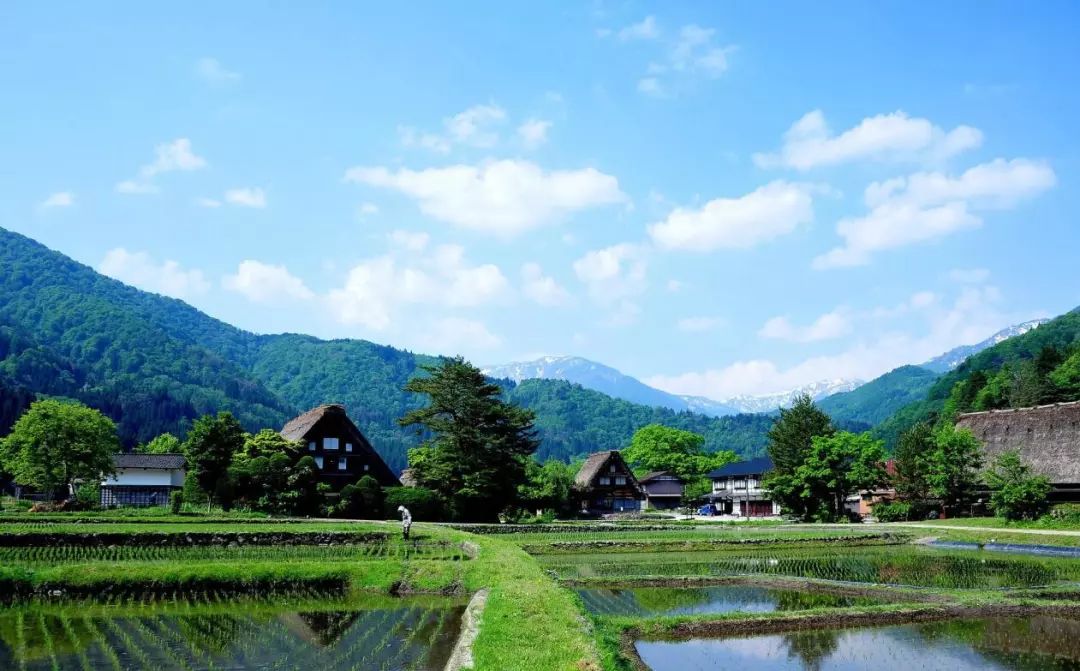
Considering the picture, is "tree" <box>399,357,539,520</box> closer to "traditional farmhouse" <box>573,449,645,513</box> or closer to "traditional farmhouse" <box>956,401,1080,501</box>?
"traditional farmhouse" <box>956,401,1080,501</box>

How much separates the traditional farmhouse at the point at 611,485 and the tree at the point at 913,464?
3631 centimetres

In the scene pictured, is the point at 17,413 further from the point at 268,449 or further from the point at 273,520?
the point at 273,520

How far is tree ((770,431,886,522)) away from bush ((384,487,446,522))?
2866 centimetres

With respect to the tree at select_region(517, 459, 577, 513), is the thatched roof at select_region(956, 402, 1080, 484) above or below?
above

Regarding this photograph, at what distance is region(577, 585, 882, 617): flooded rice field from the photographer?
20125 mm

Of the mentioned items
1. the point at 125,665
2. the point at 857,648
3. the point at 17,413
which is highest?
the point at 17,413

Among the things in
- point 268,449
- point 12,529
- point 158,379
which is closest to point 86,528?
point 12,529

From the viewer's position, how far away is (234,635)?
612 inches

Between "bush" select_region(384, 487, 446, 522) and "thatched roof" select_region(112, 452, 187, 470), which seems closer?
"bush" select_region(384, 487, 446, 522)

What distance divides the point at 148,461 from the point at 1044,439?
77.2 metres

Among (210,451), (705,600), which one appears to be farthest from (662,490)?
(705,600)

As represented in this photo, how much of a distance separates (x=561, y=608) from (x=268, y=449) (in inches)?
1602

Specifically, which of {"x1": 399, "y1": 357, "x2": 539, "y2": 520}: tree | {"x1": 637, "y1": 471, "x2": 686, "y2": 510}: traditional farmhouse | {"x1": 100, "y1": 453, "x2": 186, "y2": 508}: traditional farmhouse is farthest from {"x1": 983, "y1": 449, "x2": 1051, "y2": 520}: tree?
{"x1": 100, "y1": 453, "x2": 186, "y2": 508}: traditional farmhouse

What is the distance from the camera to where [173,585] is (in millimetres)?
21203
